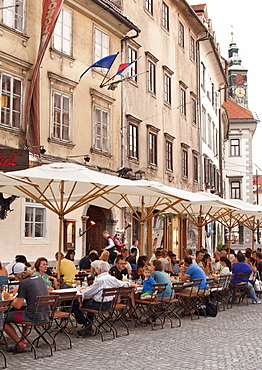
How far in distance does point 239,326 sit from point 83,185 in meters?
4.72

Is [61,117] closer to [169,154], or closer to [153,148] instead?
[153,148]

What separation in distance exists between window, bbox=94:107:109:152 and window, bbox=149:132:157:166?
4.97 metres

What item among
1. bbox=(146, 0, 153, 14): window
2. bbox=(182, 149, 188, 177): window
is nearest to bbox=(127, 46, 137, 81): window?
bbox=(146, 0, 153, 14): window

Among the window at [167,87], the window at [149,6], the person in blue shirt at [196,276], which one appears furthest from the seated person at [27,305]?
the window at [167,87]

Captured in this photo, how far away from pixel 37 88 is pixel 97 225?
7.65 metres

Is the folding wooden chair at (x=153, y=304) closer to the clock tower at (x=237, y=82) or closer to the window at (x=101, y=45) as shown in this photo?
the window at (x=101, y=45)

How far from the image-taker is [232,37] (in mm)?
91812

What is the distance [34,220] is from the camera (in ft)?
60.8

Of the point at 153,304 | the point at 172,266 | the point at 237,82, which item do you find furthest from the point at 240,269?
the point at 237,82

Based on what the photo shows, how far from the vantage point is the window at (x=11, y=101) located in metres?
17.0

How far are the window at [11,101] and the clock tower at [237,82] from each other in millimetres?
64815

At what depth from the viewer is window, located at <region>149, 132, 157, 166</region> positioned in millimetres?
27469

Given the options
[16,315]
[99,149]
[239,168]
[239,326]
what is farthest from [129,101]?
[239,168]

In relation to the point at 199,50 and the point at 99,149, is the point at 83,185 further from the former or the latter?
the point at 199,50
